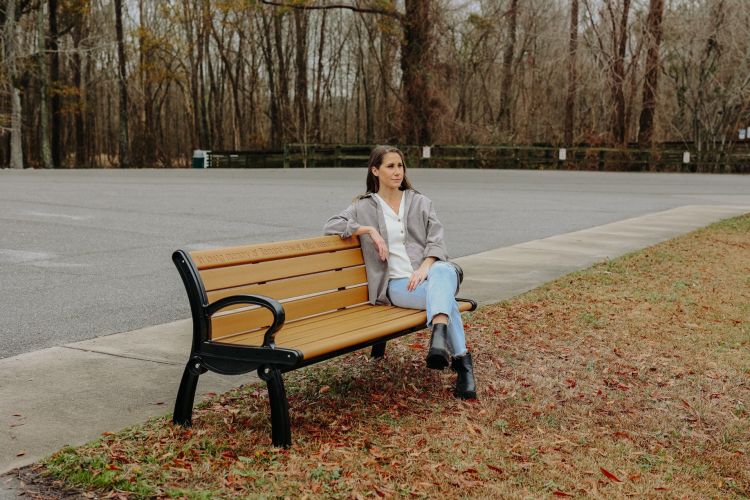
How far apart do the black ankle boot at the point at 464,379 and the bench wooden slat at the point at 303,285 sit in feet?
2.95

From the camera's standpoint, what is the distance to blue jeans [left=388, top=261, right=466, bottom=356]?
4.93 m

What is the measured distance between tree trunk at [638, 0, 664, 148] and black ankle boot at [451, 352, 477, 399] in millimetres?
34943

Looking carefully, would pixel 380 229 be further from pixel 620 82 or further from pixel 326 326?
pixel 620 82

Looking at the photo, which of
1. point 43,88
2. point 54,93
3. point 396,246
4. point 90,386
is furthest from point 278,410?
point 54,93

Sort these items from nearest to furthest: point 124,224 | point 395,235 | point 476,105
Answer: point 395,235 → point 124,224 → point 476,105

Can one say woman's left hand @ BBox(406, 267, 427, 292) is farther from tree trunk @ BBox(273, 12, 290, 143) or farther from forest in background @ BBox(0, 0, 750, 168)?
tree trunk @ BBox(273, 12, 290, 143)

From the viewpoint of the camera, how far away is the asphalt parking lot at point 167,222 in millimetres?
7613

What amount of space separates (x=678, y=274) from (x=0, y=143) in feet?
178

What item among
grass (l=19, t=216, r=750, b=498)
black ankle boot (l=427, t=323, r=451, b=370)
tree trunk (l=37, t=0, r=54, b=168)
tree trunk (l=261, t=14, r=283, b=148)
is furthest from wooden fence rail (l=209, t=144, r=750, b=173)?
black ankle boot (l=427, t=323, r=451, b=370)

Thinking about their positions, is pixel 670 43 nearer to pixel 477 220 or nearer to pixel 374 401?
pixel 477 220

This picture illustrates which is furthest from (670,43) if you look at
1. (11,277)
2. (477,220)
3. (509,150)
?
(11,277)

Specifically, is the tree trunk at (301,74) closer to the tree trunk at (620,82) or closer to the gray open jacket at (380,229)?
the tree trunk at (620,82)

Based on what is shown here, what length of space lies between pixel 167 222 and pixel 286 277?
10349 millimetres

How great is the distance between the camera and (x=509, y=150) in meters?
41.2
